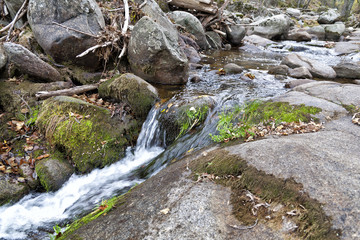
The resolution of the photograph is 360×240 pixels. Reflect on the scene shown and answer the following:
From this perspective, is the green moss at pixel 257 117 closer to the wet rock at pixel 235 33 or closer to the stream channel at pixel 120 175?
the stream channel at pixel 120 175

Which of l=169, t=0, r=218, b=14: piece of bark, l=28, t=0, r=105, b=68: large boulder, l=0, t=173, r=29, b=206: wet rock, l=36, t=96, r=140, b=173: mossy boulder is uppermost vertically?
l=169, t=0, r=218, b=14: piece of bark

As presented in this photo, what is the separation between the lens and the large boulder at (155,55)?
643 centimetres

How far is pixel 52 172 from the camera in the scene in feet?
13.9

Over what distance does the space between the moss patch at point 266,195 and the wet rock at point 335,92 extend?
3775 millimetres

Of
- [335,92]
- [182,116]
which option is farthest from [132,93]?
[335,92]

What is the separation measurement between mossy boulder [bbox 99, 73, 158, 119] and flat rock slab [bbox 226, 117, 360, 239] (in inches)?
119

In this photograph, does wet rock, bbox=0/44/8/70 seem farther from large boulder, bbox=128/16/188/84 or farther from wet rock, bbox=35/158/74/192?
large boulder, bbox=128/16/188/84

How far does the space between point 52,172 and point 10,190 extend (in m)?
0.70

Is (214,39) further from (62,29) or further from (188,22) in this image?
(62,29)

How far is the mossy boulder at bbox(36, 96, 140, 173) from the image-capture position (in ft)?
15.1

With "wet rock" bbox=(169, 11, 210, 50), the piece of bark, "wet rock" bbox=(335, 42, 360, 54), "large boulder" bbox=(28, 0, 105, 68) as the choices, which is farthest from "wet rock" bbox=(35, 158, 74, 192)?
Result: "wet rock" bbox=(335, 42, 360, 54)

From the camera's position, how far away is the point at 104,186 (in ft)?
14.2

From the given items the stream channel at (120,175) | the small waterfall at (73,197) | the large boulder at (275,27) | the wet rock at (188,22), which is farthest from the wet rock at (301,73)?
the large boulder at (275,27)

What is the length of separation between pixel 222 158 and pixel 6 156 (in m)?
4.32
